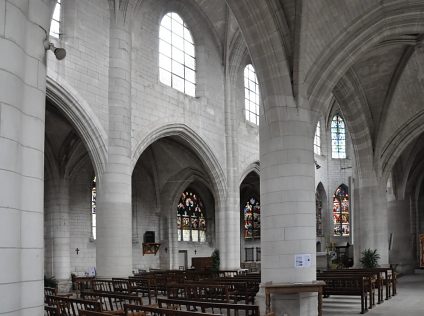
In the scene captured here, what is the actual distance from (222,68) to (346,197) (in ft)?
56.2

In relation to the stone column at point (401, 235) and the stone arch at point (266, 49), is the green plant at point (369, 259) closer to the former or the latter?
the stone column at point (401, 235)

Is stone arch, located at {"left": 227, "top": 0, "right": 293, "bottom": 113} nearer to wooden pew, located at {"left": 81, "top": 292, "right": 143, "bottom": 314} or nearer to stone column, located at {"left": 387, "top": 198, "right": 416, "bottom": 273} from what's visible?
wooden pew, located at {"left": 81, "top": 292, "right": 143, "bottom": 314}

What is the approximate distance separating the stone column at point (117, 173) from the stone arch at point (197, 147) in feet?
4.41

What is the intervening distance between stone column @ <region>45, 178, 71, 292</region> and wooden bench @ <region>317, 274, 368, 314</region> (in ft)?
42.8

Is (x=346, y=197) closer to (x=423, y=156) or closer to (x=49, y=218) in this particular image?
(x=423, y=156)

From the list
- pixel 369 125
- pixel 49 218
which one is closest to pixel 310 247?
pixel 369 125

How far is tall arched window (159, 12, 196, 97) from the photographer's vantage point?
72.4ft

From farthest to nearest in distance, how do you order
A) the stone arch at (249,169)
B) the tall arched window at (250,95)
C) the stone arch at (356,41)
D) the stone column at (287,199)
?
the tall arched window at (250,95) < the stone arch at (249,169) < the stone arch at (356,41) < the stone column at (287,199)

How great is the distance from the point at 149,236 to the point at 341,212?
15934mm

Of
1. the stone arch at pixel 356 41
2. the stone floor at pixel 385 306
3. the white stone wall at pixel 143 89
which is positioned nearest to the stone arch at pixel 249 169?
the white stone wall at pixel 143 89

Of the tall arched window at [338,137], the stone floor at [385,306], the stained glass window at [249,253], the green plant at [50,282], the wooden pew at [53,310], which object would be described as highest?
the tall arched window at [338,137]

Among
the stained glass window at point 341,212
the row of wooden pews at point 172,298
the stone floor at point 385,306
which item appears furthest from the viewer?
the stained glass window at point 341,212

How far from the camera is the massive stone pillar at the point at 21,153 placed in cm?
444

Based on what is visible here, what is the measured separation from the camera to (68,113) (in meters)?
17.1
